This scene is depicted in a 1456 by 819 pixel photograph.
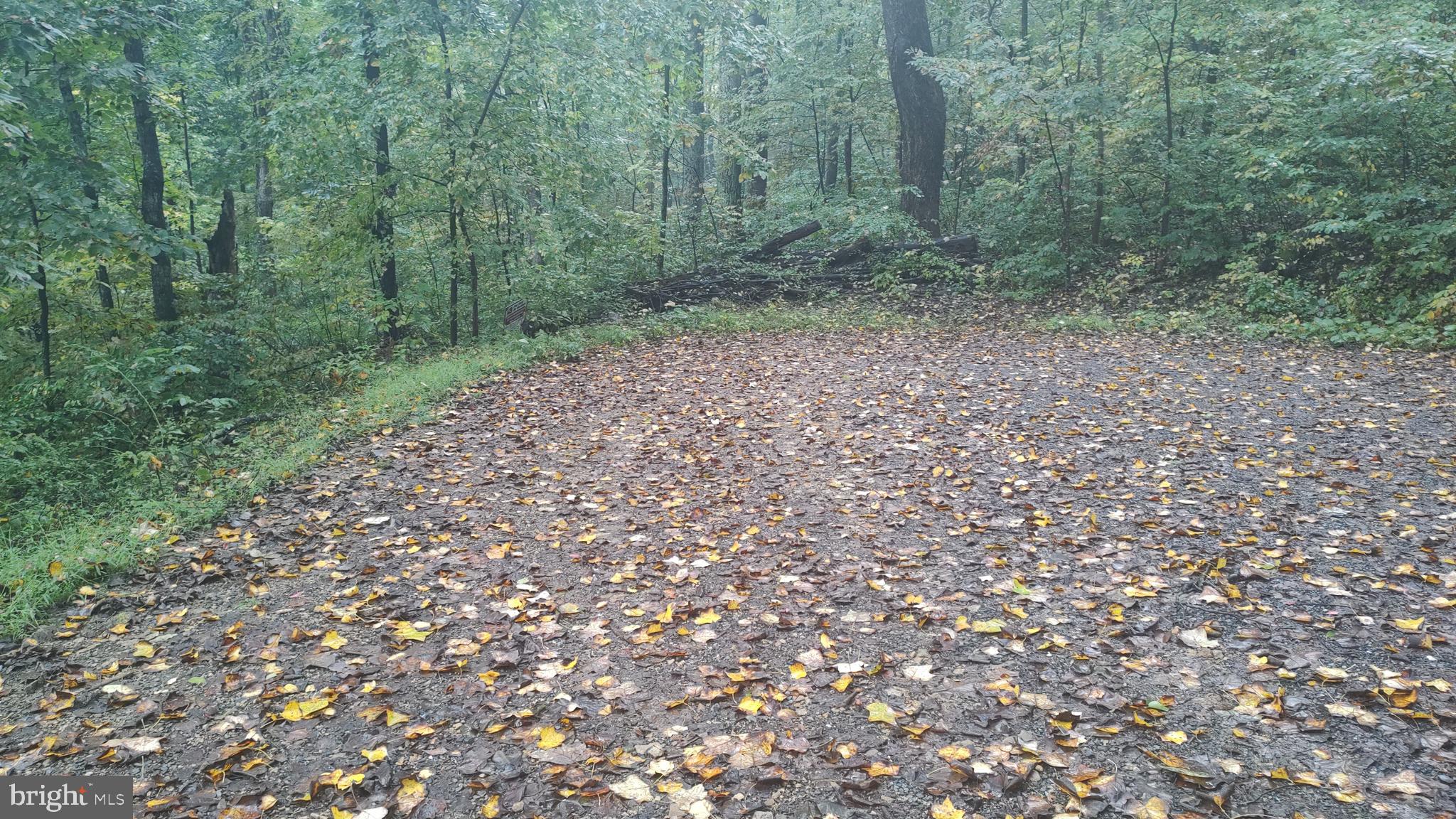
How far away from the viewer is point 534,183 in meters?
10.9

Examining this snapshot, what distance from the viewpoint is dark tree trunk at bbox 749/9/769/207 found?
18.0m

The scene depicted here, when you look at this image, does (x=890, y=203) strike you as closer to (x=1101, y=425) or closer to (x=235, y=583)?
(x=1101, y=425)

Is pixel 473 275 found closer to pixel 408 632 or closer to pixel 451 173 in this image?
pixel 451 173

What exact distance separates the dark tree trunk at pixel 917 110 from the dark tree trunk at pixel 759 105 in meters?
3.09

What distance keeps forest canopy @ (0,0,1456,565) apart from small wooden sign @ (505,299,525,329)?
89 millimetres

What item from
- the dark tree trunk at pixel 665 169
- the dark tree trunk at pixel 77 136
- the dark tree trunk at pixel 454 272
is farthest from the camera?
the dark tree trunk at pixel 665 169

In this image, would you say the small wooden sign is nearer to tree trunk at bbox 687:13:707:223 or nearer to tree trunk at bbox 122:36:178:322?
tree trunk at bbox 687:13:707:223

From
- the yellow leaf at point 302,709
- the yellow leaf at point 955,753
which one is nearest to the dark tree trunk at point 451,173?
the yellow leaf at point 302,709

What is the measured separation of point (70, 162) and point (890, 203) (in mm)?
12999

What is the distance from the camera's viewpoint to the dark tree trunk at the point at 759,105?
59.2 feet

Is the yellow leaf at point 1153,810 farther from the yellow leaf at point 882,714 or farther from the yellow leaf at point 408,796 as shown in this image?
the yellow leaf at point 408,796

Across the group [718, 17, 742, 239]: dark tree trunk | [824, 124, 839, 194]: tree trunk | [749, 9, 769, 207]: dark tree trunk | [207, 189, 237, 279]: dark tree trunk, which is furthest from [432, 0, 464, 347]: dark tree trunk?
[824, 124, 839, 194]: tree trunk

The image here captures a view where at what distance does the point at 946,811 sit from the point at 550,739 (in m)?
1.55

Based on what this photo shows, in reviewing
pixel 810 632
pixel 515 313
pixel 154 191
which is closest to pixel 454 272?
pixel 515 313
